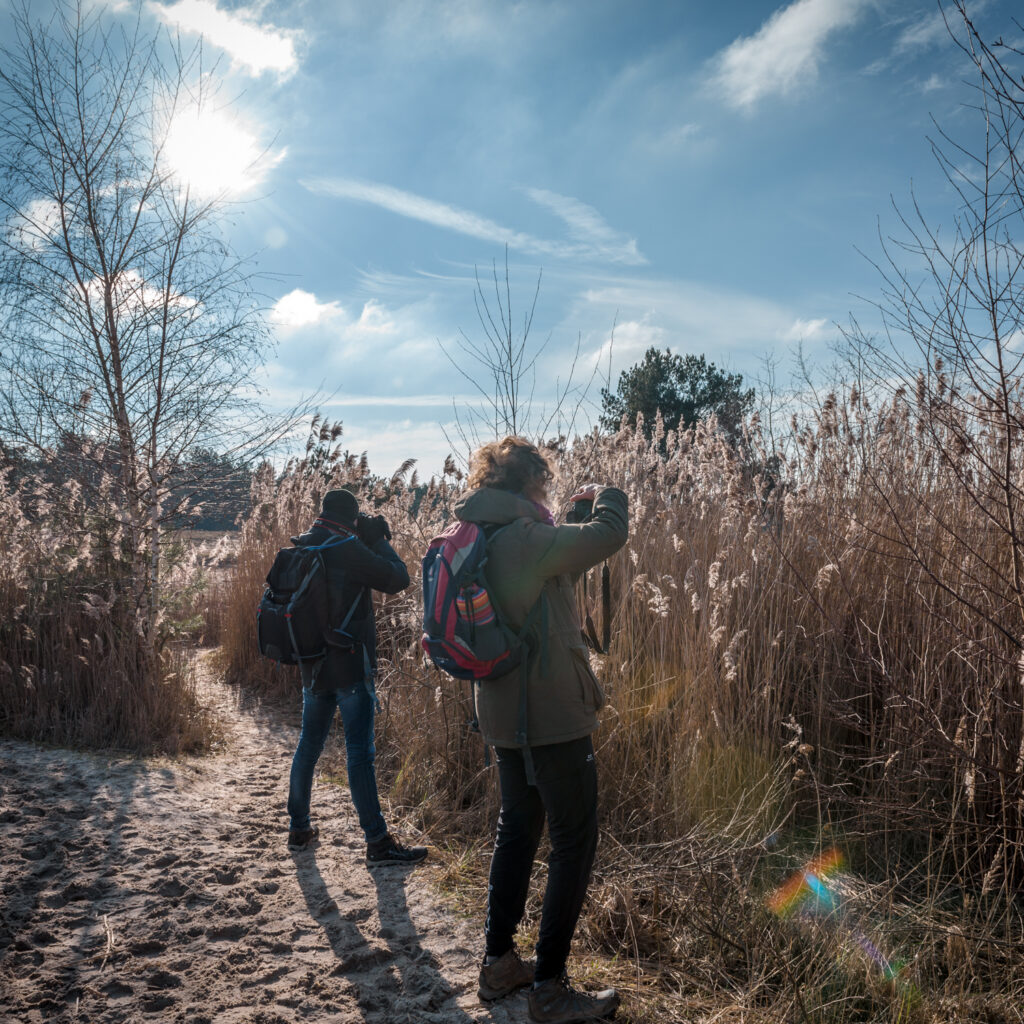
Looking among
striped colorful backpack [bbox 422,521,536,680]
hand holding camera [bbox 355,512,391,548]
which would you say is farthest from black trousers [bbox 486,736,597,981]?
hand holding camera [bbox 355,512,391,548]

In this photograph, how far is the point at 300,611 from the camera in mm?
3447

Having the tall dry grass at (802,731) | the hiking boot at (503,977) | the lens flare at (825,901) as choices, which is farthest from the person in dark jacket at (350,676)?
the lens flare at (825,901)

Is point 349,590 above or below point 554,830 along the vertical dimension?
above

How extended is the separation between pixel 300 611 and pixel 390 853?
4.17 ft

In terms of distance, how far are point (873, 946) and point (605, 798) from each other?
128 centimetres

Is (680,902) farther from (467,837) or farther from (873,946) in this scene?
(467,837)

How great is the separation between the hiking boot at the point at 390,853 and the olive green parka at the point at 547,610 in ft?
5.16

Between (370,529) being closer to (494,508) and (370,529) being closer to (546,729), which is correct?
(494,508)

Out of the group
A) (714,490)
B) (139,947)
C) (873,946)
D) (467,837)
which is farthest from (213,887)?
(714,490)

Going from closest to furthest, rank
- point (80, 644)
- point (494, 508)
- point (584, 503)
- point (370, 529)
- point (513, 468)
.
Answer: point (494, 508) < point (513, 468) < point (584, 503) < point (370, 529) < point (80, 644)

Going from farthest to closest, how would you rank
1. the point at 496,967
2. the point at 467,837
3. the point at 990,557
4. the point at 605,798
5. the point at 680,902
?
the point at 467,837 → the point at 605,798 → the point at 990,557 → the point at 680,902 → the point at 496,967

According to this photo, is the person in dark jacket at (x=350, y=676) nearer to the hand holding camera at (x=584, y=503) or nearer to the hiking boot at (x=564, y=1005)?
the hand holding camera at (x=584, y=503)

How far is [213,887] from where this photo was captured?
3.21 metres

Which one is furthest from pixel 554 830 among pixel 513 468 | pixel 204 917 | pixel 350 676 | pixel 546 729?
pixel 204 917
